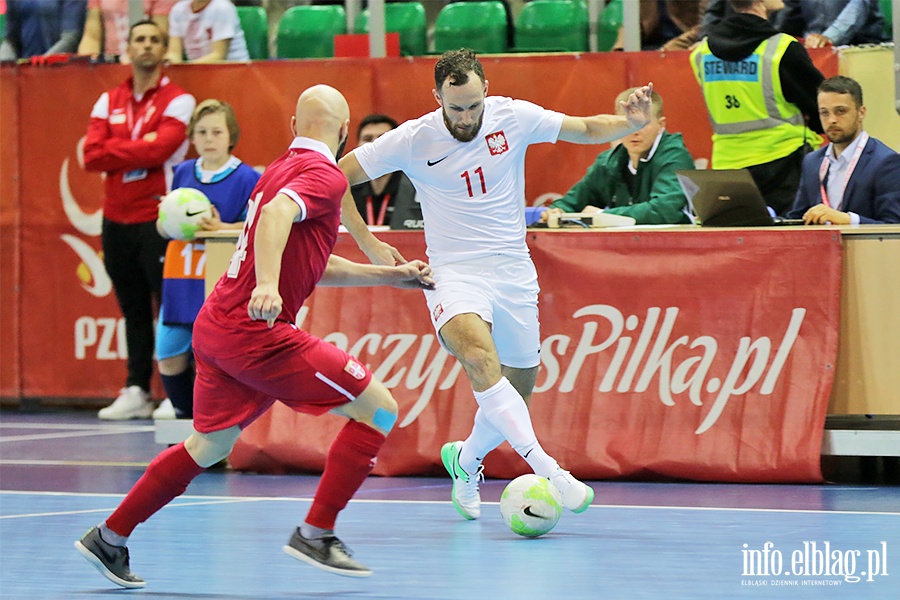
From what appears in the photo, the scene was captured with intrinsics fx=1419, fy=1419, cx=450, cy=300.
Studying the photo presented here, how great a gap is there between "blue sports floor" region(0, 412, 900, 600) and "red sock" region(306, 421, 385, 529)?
316 millimetres

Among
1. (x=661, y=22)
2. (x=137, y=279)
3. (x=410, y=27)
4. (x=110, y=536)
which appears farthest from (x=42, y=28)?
(x=110, y=536)

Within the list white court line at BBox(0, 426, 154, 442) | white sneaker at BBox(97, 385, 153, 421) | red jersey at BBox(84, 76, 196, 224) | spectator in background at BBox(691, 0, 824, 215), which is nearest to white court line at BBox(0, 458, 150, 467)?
white court line at BBox(0, 426, 154, 442)

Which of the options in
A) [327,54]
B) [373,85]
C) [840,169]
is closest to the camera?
[840,169]

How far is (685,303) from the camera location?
27.8 feet

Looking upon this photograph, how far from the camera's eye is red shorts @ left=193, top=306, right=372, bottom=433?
5547 mm

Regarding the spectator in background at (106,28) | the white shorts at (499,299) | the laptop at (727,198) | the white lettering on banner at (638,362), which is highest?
the spectator in background at (106,28)

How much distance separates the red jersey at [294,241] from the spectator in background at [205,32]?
644cm

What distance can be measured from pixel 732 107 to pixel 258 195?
4.81 m

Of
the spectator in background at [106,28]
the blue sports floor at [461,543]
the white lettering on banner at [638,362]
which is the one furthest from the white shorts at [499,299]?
the spectator in background at [106,28]

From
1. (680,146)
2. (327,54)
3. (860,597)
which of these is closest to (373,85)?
(327,54)

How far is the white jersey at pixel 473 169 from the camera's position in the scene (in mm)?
7258

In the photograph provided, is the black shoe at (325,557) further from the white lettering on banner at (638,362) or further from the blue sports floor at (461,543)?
the white lettering on banner at (638,362)

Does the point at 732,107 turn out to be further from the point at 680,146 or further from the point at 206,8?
the point at 206,8

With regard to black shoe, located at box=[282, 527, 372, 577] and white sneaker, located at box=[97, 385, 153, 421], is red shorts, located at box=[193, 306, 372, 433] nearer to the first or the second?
black shoe, located at box=[282, 527, 372, 577]
